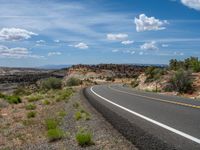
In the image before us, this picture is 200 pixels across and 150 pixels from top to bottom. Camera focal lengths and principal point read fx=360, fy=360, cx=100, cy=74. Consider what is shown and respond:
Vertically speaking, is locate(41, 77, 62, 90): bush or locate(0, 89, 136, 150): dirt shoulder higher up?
locate(0, 89, 136, 150): dirt shoulder

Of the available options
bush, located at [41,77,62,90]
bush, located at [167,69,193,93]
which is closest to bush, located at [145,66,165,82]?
bush, located at [167,69,193,93]

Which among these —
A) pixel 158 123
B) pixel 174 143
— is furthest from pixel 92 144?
pixel 158 123

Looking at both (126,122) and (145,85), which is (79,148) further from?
(145,85)

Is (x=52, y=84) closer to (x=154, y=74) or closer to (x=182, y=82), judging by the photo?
(x=154, y=74)

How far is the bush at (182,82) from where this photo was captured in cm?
3550

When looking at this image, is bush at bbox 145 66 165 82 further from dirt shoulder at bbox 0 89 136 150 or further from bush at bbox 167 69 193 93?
dirt shoulder at bbox 0 89 136 150

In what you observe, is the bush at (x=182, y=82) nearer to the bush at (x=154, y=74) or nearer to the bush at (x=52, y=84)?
the bush at (x=154, y=74)

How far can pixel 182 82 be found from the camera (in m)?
35.9

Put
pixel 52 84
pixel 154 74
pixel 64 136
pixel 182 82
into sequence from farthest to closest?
pixel 52 84 → pixel 154 74 → pixel 182 82 → pixel 64 136

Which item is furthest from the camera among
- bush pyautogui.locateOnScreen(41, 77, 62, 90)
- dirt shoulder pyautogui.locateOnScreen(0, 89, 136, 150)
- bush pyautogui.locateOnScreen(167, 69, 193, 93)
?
bush pyautogui.locateOnScreen(41, 77, 62, 90)

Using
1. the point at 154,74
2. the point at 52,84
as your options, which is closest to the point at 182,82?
the point at 154,74

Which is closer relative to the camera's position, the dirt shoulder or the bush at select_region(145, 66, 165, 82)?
the dirt shoulder

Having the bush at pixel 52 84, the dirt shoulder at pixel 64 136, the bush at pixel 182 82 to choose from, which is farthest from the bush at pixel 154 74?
the dirt shoulder at pixel 64 136

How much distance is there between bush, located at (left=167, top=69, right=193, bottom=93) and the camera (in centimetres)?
3550
